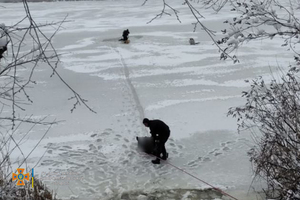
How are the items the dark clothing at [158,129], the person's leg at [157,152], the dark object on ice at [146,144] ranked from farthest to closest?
the dark object on ice at [146,144], the person's leg at [157,152], the dark clothing at [158,129]

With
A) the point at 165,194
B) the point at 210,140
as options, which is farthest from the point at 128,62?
the point at 165,194

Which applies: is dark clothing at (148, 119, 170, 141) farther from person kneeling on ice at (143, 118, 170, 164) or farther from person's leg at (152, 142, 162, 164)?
person's leg at (152, 142, 162, 164)

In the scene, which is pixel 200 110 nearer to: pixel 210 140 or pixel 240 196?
pixel 210 140

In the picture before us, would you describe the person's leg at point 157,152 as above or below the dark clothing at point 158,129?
below

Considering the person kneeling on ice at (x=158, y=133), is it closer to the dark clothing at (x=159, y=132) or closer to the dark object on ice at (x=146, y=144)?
the dark clothing at (x=159, y=132)

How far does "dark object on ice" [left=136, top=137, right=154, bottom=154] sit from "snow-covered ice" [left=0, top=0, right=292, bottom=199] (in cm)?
18

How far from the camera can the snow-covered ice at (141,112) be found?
6.98 meters

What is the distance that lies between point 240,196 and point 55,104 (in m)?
7.04

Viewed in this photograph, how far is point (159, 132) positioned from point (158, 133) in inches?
1.3

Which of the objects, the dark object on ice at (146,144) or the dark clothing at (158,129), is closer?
the dark clothing at (158,129)

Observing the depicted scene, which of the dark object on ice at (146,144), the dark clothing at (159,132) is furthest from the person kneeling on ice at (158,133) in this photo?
the dark object on ice at (146,144)

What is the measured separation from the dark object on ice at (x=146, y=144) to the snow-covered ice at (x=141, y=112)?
0.58 feet

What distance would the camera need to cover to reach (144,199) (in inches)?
235

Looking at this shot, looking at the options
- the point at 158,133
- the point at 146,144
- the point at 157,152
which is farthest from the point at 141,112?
the point at 158,133
